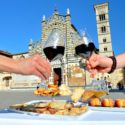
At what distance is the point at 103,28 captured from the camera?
30.7 meters

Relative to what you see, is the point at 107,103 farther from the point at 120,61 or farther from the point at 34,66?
the point at 34,66

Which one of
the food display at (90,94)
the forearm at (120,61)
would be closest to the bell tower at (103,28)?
the food display at (90,94)

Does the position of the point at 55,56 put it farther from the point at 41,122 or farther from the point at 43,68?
the point at 41,122

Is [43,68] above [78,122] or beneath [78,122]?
above

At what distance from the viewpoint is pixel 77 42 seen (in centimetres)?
145

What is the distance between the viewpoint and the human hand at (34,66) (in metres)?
0.90

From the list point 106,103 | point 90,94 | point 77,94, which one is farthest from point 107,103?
point 77,94

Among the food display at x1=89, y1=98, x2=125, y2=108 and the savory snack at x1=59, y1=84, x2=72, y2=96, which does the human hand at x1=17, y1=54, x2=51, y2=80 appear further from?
the food display at x1=89, y1=98, x2=125, y2=108

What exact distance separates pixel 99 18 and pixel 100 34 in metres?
2.37

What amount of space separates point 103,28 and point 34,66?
30.5 metres

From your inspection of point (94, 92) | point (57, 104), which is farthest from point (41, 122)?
point (94, 92)

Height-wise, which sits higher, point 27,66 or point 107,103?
point 27,66

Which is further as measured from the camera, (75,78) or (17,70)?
(75,78)

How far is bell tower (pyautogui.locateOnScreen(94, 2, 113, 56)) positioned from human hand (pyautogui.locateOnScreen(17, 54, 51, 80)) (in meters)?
28.0
